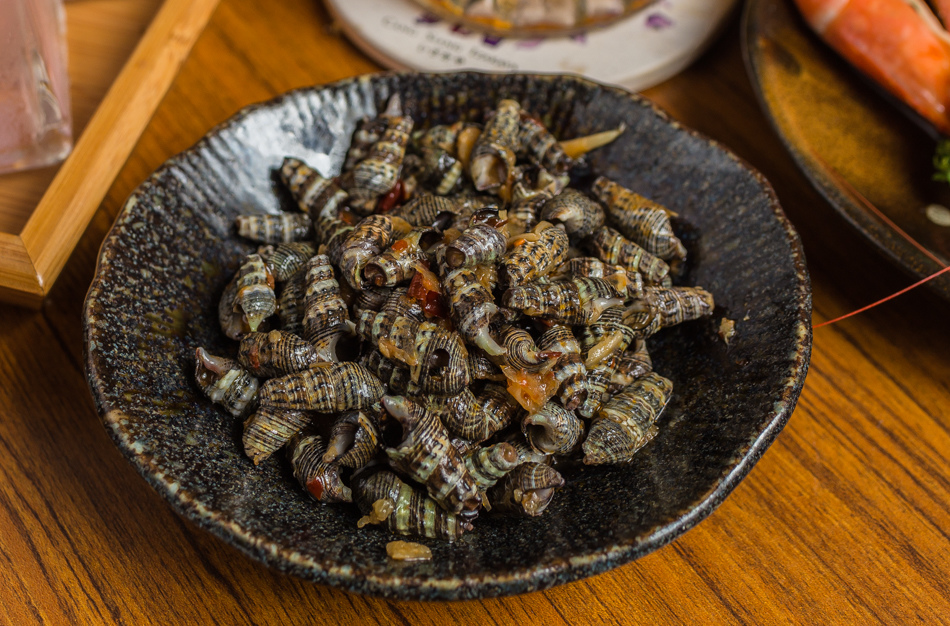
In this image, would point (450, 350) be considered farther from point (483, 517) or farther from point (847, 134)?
point (847, 134)

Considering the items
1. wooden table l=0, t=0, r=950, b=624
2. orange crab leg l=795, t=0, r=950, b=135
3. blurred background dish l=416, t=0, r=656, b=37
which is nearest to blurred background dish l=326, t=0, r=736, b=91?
blurred background dish l=416, t=0, r=656, b=37

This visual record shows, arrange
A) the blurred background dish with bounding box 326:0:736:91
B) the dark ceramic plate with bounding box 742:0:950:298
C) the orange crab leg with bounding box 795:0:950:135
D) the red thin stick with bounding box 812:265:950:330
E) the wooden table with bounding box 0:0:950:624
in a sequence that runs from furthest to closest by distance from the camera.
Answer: the blurred background dish with bounding box 326:0:736:91
the orange crab leg with bounding box 795:0:950:135
the dark ceramic plate with bounding box 742:0:950:298
the red thin stick with bounding box 812:265:950:330
the wooden table with bounding box 0:0:950:624

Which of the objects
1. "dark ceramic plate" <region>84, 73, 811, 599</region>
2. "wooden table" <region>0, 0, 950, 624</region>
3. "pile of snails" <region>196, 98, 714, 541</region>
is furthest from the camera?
"wooden table" <region>0, 0, 950, 624</region>

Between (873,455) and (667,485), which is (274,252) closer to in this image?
(667,485)

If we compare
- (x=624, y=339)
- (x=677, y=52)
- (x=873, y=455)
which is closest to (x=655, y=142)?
(x=624, y=339)

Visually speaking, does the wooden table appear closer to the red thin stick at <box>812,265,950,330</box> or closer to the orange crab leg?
the red thin stick at <box>812,265,950,330</box>

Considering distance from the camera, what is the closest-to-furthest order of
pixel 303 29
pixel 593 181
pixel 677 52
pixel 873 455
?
pixel 873 455 → pixel 593 181 → pixel 677 52 → pixel 303 29

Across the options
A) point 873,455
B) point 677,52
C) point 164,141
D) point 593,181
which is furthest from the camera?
point 677,52
